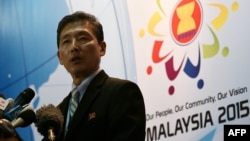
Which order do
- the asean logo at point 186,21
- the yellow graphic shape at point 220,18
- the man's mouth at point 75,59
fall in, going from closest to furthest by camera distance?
the man's mouth at point 75,59, the asean logo at point 186,21, the yellow graphic shape at point 220,18

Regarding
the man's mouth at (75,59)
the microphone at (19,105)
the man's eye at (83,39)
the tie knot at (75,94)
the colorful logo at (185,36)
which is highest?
the man's eye at (83,39)

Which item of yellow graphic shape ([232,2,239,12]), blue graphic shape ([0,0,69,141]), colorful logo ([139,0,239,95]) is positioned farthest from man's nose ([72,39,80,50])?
yellow graphic shape ([232,2,239,12])

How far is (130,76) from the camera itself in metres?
2.95

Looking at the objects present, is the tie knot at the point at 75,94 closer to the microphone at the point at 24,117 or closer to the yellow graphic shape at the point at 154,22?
the microphone at the point at 24,117

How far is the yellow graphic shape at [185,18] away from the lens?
10.7 ft

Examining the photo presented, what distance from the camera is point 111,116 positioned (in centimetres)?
154

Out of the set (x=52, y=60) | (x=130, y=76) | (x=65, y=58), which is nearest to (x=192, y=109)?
(x=130, y=76)

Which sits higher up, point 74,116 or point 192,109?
point 74,116

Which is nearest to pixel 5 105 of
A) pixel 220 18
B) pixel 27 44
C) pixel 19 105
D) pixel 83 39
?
pixel 19 105

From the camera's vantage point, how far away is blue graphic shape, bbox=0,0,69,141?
241 cm

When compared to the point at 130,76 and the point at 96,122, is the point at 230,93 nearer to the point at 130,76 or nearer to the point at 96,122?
the point at 130,76

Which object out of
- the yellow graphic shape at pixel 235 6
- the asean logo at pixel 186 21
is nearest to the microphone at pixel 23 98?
the asean logo at pixel 186 21

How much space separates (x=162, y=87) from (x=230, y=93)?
665 mm

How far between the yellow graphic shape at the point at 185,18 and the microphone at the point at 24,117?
1991 mm
